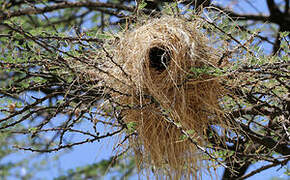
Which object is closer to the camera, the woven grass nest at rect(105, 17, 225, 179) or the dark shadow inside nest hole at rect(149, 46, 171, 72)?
the woven grass nest at rect(105, 17, 225, 179)

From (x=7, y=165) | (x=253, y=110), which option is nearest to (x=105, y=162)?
(x=7, y=165)

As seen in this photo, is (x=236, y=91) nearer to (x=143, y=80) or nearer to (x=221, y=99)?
(x=221, y=99)

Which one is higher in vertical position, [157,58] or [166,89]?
[157,58]

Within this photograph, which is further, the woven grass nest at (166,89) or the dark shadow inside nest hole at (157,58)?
the dark shadow inside nest hole at (157,58)

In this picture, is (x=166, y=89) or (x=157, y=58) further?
(x=157, y=58)

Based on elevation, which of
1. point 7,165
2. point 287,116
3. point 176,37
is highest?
point 7,165

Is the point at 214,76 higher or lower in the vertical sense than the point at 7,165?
lower

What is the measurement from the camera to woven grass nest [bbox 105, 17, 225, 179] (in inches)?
80.0

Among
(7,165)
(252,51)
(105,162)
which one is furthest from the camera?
(7,165)

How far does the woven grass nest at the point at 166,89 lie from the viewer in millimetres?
2031

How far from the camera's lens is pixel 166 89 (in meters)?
2.07

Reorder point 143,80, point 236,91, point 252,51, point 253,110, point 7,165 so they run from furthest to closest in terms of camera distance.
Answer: point 7,165 → point 253,110 → point 236,91 → point 252,51 → point 143,80

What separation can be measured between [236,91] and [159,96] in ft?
1.87

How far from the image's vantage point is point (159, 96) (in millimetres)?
2033
